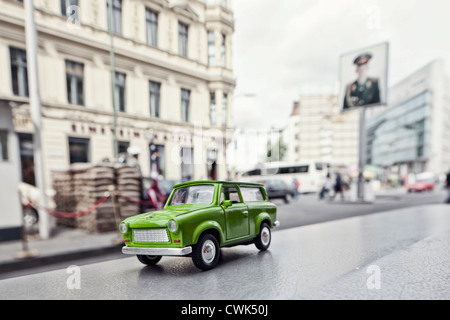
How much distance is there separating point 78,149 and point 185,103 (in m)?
10.6

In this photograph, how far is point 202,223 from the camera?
113 inches

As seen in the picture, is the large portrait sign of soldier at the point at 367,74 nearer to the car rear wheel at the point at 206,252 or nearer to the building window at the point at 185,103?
the building window at the point at 185,103

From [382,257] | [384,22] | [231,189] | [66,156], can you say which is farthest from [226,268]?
[66,156]

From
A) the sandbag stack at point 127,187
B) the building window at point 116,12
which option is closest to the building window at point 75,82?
the building window at point 116,12

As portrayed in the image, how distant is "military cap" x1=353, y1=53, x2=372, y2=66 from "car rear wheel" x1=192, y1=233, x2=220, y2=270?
15052 mm

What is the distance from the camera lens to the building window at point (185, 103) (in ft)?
17.1

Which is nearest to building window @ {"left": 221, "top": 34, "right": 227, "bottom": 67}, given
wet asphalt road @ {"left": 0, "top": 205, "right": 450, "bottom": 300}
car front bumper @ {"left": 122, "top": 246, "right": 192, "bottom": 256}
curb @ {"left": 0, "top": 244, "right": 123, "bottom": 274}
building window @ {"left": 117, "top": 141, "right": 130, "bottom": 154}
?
car front bumper @ {"left": 122, "top": 246, "right": 192, "bottom": 256}

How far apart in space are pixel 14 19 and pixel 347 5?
49.2 feet

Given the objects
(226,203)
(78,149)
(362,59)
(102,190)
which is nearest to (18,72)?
(78,149)

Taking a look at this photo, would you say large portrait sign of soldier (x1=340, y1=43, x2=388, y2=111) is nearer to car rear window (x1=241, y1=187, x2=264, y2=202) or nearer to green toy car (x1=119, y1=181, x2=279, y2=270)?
car rear window (x1=241, y1=187, x2=264, y2=202)

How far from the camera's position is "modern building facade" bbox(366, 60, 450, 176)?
60.8 meters

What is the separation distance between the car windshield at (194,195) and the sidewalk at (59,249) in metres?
3.60

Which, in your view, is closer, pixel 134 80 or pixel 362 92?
pixel 134 80

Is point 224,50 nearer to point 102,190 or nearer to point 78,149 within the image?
point 102,190
